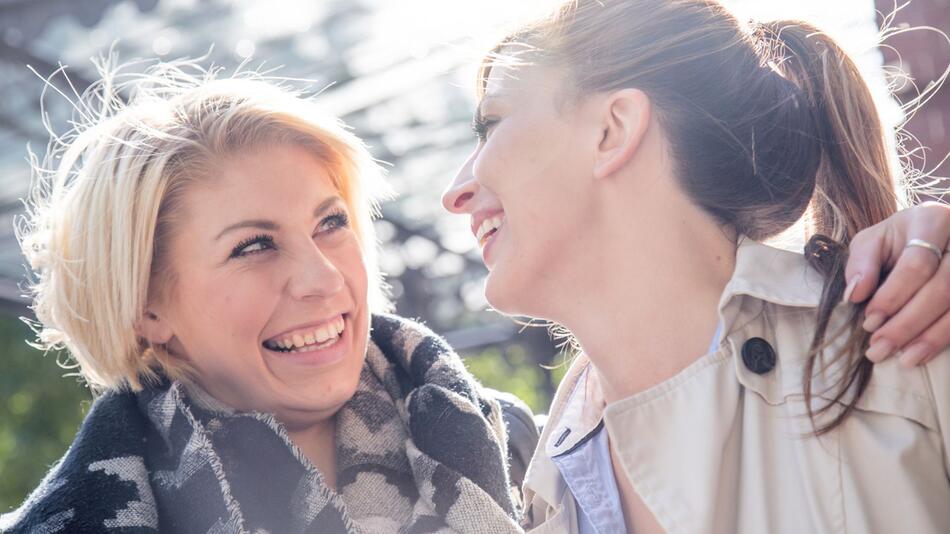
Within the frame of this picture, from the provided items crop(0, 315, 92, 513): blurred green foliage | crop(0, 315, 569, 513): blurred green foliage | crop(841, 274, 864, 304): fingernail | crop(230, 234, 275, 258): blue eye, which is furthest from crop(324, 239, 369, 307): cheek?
crop(0, 315, 92, 513): blurred green foliage

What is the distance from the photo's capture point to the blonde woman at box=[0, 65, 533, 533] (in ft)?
7.07

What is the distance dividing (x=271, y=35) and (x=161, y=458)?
395 cm

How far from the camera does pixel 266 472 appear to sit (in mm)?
2197

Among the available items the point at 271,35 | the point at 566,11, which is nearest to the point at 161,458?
the point at 566,11

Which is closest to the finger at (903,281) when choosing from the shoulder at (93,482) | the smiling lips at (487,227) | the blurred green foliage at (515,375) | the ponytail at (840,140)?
the ponytail at (840,140)

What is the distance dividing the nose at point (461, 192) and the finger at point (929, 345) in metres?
0.86

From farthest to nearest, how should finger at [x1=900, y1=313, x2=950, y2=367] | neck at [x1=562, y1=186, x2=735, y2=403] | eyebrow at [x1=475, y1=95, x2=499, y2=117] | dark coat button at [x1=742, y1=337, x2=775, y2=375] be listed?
eyebrow at [x1=475, y1=95, x2=499, y2=117], neck at [x1=562, y1=186, x2=735, y2=403], dark coat button at [x1=742, y1=337, x2=775, y2=375], finger at [x1=900, y1=313, x2=950, y2=367]

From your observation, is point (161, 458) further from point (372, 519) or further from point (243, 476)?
point (372, 519)

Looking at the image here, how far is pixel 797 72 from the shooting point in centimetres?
208

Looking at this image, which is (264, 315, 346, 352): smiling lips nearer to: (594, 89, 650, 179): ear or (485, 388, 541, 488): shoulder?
(485, 388, 541, 488): shoulder

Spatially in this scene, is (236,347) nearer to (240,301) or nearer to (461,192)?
(240,301)

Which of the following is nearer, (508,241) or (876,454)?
(876,454)

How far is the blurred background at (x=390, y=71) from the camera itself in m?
3.16

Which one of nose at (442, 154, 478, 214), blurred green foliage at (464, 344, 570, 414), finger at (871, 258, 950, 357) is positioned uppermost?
finger at (871, 258, 950, 357)
